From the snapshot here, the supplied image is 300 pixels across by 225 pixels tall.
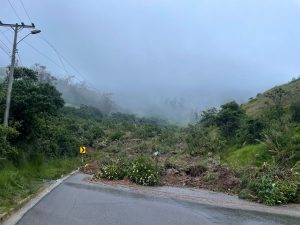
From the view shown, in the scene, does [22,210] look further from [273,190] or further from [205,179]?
[205,179]

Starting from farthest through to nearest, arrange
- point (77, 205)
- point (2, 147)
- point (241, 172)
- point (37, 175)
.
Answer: point (37, 175)
point (241, 172)
point (2, 147)
point (77, 205)

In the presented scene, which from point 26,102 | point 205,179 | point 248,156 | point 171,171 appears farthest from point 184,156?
point 26,102

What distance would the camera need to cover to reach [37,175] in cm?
3238

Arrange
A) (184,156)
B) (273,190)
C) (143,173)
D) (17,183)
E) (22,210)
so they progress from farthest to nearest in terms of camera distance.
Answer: (184,156) → (143,173) → (273,190) → (17,183) → (22,210)

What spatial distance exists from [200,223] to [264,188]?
10387 millimetres

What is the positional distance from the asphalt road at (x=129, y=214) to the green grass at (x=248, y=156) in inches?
659

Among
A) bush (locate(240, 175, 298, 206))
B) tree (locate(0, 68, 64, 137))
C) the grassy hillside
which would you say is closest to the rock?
bush (locate(240, 175, 298, 206))

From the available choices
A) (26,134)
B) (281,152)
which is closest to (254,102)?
(281,152)

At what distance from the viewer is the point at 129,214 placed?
1599cm

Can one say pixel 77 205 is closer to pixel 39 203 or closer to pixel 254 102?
pixel 39 203

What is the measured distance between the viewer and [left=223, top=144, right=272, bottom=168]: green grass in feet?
122

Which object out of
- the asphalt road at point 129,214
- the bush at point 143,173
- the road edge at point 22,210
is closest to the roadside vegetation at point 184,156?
the bush at point 143,173

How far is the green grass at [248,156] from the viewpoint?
37.3 meters

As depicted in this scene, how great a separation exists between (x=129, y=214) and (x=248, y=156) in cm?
2581
